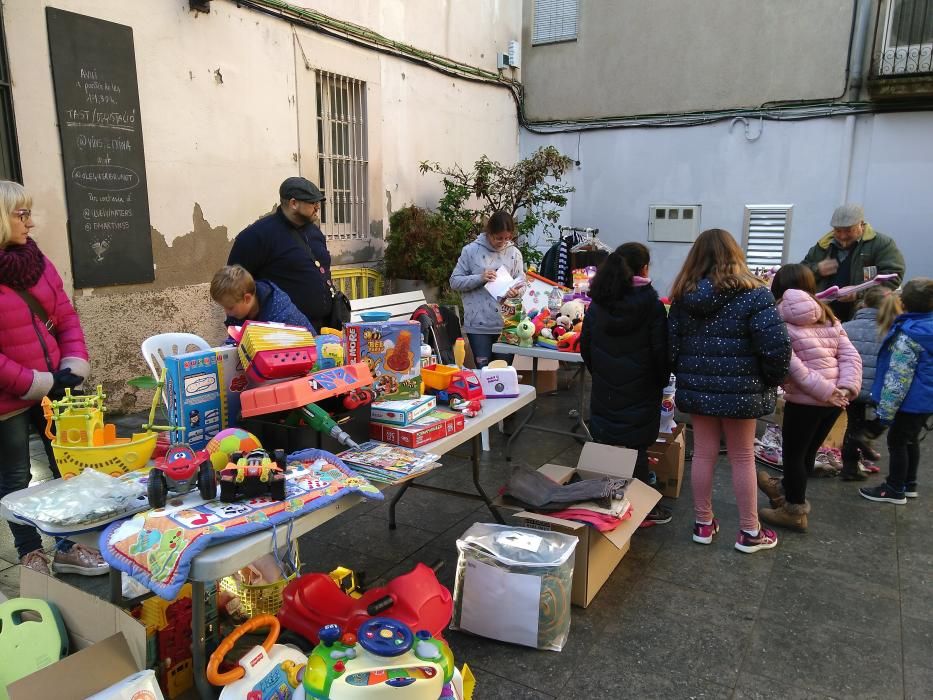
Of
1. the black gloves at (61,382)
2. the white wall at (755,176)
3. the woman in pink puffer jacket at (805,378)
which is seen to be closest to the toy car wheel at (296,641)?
the black gloves at (61,382)

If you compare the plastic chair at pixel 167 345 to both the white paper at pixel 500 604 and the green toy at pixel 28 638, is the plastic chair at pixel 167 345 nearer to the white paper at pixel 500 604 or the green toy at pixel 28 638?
the green toy at pixel 28 638

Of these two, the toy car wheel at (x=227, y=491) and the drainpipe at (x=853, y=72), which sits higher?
the drainpipe at (x=853, y=72)

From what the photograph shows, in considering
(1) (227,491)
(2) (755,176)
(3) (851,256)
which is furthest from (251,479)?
(2) (755,176)

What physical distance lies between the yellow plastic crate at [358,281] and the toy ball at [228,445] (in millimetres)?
5215

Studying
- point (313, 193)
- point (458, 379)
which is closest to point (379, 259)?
point (313, 193)

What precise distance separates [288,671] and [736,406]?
2232 millimetres

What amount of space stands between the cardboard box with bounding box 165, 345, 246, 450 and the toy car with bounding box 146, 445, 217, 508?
255mm

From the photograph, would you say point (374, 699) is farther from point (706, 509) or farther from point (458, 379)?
point (706, 509)

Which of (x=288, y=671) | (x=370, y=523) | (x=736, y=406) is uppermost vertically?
(x=736, y=406)

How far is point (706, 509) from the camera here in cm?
345

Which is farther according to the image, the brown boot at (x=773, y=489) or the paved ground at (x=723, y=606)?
the brown boot at (x=773, y=489)

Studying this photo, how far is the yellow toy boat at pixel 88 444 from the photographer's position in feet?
6.72

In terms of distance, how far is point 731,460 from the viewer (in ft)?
10.9

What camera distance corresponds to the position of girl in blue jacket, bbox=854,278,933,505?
3.72 metres
